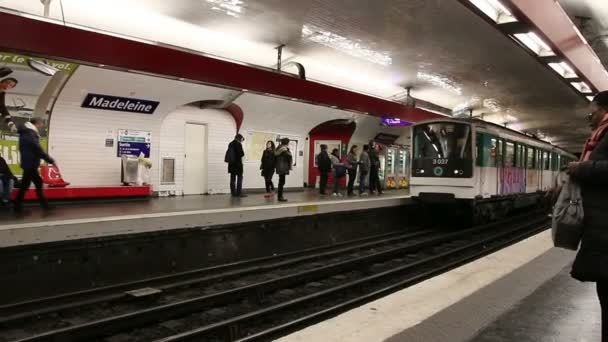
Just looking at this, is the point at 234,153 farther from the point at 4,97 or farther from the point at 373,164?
the point at 373,164

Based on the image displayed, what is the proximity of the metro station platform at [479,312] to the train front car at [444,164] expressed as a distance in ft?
23.1

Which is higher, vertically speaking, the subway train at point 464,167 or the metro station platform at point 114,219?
the subway train at point 464,167

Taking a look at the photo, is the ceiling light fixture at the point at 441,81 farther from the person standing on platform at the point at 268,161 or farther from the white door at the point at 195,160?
the white door at the point at 195,160

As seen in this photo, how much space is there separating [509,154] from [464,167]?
3151 mm

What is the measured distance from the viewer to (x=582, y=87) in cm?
1258

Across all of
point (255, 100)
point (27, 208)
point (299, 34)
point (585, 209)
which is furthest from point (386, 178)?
point (585, 209)

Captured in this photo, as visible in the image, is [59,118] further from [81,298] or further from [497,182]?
[497,182]

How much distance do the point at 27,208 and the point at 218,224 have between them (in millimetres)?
3656

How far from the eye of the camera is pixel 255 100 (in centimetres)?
1343

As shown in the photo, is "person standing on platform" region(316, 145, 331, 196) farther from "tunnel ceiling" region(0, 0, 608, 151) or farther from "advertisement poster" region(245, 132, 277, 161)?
"tunnel ceiling" region(0, 0, 608, 151)

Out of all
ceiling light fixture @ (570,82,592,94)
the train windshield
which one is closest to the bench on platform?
the train windshield

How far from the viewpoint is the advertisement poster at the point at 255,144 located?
14489 mm

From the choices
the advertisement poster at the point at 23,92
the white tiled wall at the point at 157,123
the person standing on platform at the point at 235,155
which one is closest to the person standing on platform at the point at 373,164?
the white tiled wall at the point at 157,123

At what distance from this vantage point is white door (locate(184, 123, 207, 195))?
12.9 metres
